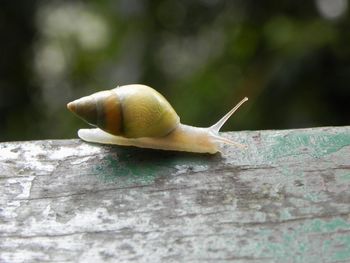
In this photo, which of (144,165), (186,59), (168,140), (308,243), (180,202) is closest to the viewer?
(308,243)

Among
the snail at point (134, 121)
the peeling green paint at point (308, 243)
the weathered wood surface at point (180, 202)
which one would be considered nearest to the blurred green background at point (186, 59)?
the snail at point (134, 121)

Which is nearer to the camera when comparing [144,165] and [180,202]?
[180,202]

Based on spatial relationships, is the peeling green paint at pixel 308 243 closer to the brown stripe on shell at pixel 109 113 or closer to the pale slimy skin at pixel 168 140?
the pale slimy skin at pixel 168 140

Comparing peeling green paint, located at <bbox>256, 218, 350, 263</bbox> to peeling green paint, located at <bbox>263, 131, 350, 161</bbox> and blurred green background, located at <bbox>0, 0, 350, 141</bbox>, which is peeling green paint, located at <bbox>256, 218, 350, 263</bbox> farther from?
blurred green background, located at <bbox>0, 0, 350, 141</bbox>

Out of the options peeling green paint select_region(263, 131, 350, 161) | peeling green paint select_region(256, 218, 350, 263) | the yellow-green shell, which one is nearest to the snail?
the yellow-green shell

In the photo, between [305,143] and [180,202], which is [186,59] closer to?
[305,143]

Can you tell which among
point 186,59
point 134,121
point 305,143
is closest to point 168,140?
point 134,121

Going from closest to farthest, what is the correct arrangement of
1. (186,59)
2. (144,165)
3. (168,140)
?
1. (144,165)
2. (168,140)
3. (186,59)

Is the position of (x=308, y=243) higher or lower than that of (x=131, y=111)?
lower
